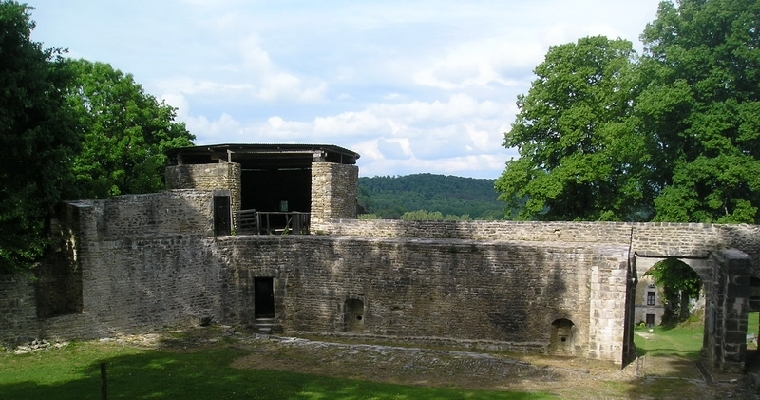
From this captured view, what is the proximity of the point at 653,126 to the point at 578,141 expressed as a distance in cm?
404

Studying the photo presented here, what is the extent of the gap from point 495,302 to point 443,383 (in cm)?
445

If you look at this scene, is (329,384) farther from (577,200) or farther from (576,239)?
(577,200)

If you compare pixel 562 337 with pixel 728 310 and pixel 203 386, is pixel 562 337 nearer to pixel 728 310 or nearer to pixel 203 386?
pixel 728 310

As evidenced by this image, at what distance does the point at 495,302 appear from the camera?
1789cm

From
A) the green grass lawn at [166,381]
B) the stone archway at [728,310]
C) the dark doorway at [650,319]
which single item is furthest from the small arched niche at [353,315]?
the dark doorway at [650,319]

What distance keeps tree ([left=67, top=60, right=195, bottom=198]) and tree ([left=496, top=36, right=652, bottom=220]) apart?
16.9 meters

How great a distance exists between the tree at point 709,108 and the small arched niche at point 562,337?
838 cm

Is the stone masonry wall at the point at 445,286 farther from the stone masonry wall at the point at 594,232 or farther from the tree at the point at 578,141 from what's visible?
the tree at the point at 578,141

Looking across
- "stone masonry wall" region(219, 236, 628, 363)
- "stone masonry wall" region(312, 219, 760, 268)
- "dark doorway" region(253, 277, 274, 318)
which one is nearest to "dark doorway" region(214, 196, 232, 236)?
"stone masonry wall" region(219, 236, 628, 363)

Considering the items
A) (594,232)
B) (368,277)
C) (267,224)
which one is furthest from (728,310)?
(267,224)

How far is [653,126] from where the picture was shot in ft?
79.9

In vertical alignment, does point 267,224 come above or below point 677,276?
above

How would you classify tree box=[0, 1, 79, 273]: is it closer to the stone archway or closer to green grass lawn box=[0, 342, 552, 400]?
green grass lawn box=[0, 342, 552, 400]

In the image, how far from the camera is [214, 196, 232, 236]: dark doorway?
2027cm
